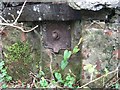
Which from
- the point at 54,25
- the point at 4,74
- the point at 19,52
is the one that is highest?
the point at 54,25

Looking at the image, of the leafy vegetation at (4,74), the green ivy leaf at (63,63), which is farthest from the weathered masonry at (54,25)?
the leafy vegetation at (4,74)

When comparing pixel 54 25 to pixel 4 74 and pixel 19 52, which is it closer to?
pixel 19 52

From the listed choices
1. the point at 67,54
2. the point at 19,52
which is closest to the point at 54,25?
the point at 67,54

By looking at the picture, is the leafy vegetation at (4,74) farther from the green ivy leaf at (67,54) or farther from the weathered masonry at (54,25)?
the green ivy leaf at (67,54)

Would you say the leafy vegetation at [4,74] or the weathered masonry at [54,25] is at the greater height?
the weathered masonry at [54,25]

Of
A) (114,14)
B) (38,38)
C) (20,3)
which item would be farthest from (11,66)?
(114,14)

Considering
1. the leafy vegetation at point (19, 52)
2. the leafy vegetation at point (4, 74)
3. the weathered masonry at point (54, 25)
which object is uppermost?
the weathered masonry at point (54, 25)

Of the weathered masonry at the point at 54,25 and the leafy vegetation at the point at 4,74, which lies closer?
the weathered masonry at the point at 54,25

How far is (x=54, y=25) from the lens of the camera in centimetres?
304

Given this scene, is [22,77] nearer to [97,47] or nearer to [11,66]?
[11,66]

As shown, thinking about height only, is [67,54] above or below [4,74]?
above

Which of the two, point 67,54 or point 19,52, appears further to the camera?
point 19,52

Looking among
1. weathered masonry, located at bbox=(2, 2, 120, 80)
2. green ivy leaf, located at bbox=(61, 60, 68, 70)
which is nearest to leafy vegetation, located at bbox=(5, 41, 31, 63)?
weathered masonry, located at bbox=(2, 2, 120, 80)

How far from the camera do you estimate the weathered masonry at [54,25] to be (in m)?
2.90
